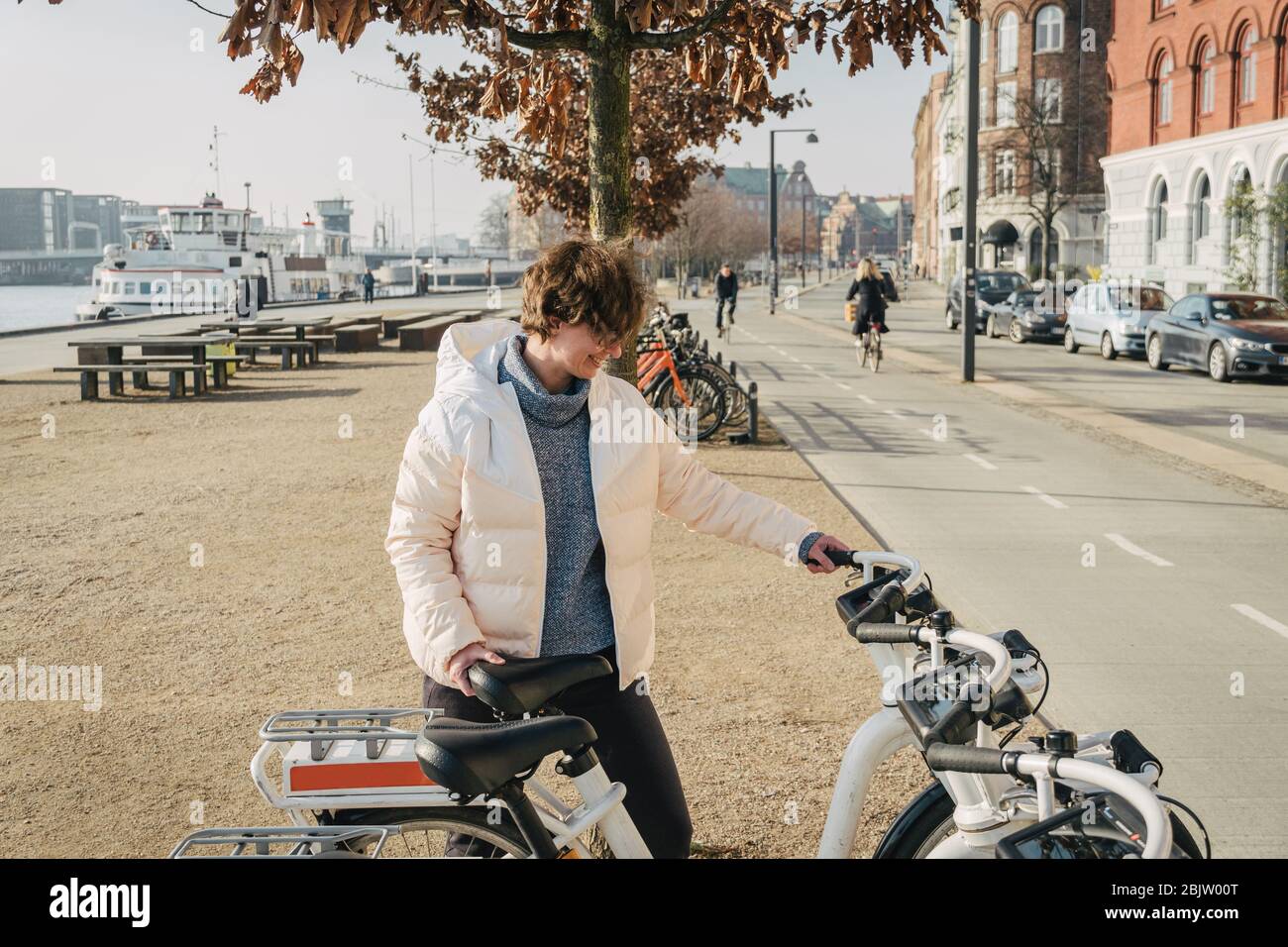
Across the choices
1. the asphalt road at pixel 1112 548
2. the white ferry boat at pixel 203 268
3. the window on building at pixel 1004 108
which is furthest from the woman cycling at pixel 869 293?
→ the window on building at pixel 1004 108

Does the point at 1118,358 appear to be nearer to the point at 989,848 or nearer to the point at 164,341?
the point at 164,341

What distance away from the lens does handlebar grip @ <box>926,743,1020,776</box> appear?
2.16 meters

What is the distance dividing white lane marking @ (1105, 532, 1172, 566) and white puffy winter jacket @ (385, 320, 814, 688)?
6.27 meters

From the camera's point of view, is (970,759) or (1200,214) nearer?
(970,759)

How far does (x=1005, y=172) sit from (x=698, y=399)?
59535 mm

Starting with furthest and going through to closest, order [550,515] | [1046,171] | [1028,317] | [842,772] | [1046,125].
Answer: [1046,125] < [1046,171] < [1028,317] < [550,515] < [842,772]

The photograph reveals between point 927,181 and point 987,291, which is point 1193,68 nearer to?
point 987,291

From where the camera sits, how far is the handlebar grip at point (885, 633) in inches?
108

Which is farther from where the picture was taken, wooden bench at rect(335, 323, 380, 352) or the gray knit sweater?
wooden bench at rect(335, 323, 380, 352)

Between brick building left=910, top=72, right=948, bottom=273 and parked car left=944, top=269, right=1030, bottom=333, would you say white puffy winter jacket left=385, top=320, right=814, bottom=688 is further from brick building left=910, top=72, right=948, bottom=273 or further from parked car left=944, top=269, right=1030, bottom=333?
brick building left=910, top=72, right=948, bottom=273

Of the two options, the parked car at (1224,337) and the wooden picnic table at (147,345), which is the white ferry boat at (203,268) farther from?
the parked car at (1224,337)

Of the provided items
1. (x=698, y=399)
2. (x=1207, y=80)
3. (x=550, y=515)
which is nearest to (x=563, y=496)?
(x=550, y=515)

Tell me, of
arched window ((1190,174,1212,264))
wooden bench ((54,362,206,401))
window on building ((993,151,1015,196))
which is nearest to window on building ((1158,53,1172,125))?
arched window ((1190,174,1212,264))

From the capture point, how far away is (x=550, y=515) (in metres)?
3.19
